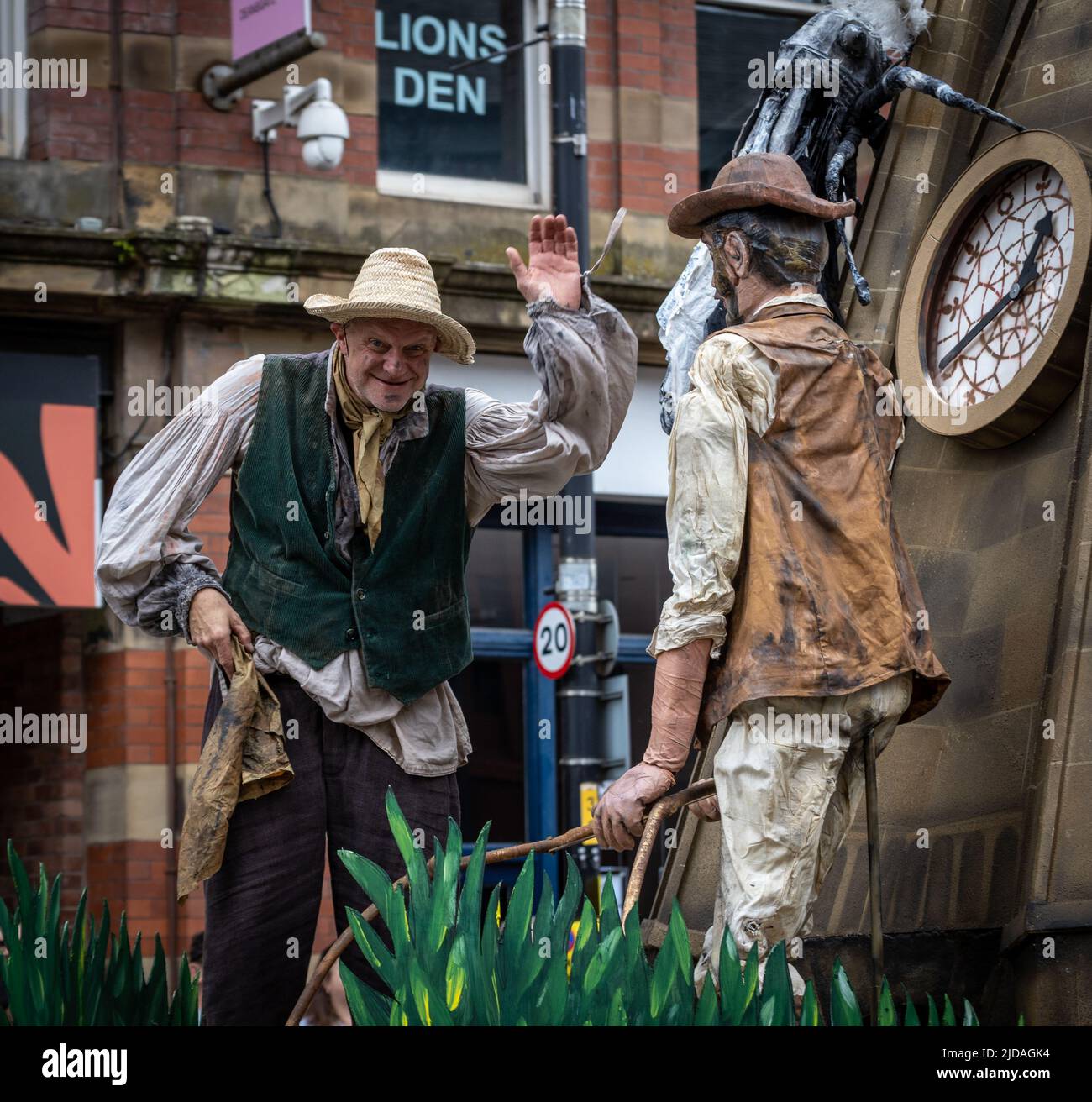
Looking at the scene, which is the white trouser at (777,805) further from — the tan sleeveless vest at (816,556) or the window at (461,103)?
the window at (461,103)

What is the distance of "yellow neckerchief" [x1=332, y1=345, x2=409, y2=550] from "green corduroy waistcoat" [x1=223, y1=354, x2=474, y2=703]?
23 millimetres

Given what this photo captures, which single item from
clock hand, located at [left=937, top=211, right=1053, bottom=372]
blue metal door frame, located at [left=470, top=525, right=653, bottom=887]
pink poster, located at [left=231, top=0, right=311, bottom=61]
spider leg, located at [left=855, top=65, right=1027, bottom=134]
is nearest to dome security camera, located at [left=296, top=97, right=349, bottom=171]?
pink poster, located at [left=231, top=0, right=311, bottom=61]

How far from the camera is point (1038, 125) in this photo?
5.50 meters

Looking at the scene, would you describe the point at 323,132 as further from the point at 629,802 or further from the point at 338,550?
the point at 629,802

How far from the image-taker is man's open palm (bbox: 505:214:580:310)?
4.65 meters

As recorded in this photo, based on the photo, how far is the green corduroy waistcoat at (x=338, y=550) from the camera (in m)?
4.59

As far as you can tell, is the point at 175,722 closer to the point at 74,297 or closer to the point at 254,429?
the point at 74,297

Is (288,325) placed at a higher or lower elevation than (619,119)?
lower

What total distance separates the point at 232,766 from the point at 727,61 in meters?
10.7

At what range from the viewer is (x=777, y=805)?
4.02 metres

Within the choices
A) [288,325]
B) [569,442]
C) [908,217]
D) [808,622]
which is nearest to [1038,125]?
[908,217]

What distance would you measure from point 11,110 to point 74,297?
1.31 m
